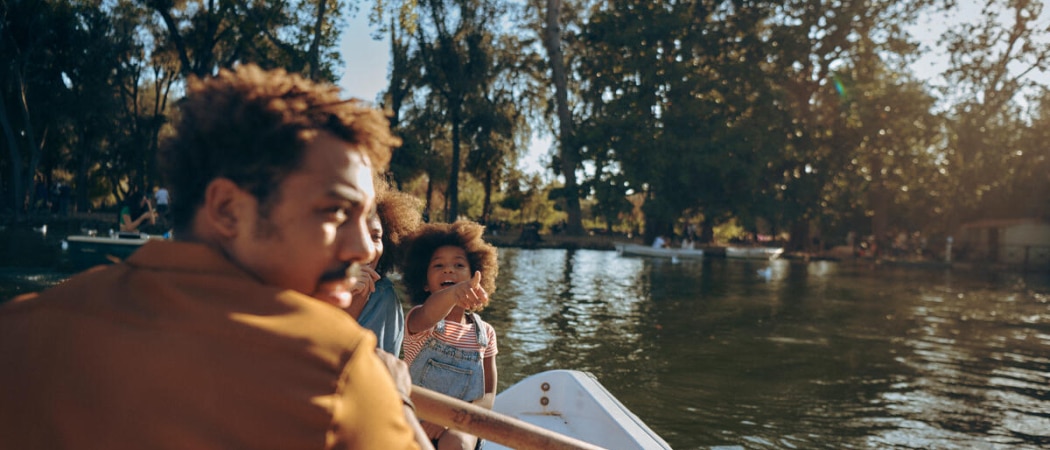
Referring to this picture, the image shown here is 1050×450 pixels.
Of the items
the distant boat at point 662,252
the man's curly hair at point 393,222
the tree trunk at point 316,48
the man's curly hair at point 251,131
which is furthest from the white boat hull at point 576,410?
the distant boat at point 662,252

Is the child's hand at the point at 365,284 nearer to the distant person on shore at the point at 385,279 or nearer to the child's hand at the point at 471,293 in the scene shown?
the distant person on shore at the point at 385,279

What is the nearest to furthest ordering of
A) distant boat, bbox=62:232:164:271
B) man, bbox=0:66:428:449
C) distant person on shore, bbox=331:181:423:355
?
1. man, bbox=0:66:428:449
2. distant person on shore, bbox=331:181:423:355
3. distant boat, bbox=62:232:164:271

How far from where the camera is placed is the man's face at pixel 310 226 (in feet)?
3.38

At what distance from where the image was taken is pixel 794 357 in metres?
10.3

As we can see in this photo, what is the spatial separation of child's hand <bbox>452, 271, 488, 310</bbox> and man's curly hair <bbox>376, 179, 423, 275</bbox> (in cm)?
41

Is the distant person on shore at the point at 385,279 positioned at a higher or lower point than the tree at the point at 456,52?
lower

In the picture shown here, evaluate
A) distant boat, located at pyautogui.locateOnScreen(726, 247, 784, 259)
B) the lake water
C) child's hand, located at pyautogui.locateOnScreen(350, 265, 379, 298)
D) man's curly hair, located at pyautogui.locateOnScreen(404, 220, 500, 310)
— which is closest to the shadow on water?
the lake water

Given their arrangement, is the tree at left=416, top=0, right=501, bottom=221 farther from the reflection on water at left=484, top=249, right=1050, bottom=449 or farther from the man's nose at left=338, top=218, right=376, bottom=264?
the man's nose at left=338, top=218, right=376, bottom=264

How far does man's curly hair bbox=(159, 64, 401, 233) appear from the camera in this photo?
103cm

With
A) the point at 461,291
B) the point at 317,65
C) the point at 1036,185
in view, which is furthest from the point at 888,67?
the point at 461,291

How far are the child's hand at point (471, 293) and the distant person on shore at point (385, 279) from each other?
0.21 metres

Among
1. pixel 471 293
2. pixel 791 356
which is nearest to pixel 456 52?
pixel 791 356

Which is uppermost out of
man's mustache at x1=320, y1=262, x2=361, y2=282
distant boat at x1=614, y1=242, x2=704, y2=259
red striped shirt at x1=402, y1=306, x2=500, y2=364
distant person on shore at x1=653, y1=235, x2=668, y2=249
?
man's mustache at x1=320, y1=262, x2=361, y2=282

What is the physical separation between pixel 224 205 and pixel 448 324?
8.09ft
